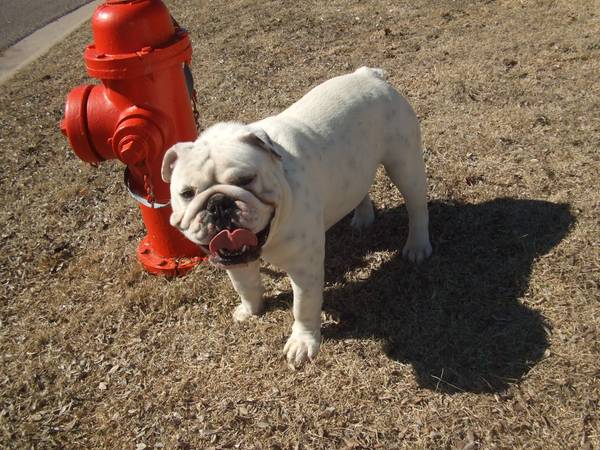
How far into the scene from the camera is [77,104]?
318 cm

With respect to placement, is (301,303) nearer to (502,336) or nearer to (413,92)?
(502,336)

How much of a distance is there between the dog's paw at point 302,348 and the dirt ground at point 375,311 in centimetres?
6

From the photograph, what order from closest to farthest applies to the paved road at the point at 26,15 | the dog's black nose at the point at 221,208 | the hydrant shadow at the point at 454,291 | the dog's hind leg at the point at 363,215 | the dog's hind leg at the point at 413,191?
the dog's black nose at the point at 221,208, the hydrant shadow at the point at 454,291, the dog's hind leg at the point at 413,191, the dog's hind leg at the point at 363,215, the paved road at the point at 26,15

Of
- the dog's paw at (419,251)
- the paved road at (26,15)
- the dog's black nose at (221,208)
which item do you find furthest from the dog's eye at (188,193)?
the paved road at (26,15)

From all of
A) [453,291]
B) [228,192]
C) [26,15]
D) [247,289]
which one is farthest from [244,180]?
[26,15]

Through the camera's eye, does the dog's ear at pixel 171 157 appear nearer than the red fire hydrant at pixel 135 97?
Yes

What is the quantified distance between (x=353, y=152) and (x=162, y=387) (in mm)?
1626

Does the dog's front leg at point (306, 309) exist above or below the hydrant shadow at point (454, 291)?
above

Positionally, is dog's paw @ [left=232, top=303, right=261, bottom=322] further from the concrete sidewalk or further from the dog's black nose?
the concrete sidewalk

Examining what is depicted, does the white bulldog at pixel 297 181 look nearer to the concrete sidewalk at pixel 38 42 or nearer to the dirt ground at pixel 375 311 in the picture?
the dirt ground at pixel 375 311

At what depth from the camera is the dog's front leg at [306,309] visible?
2.76 m

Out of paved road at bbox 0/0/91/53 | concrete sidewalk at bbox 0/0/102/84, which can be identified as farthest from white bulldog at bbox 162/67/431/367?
paved road at bbox 0/0/91/53

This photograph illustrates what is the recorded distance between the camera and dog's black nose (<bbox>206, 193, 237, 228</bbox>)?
231 centimetres

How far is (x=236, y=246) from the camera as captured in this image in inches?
93.0
